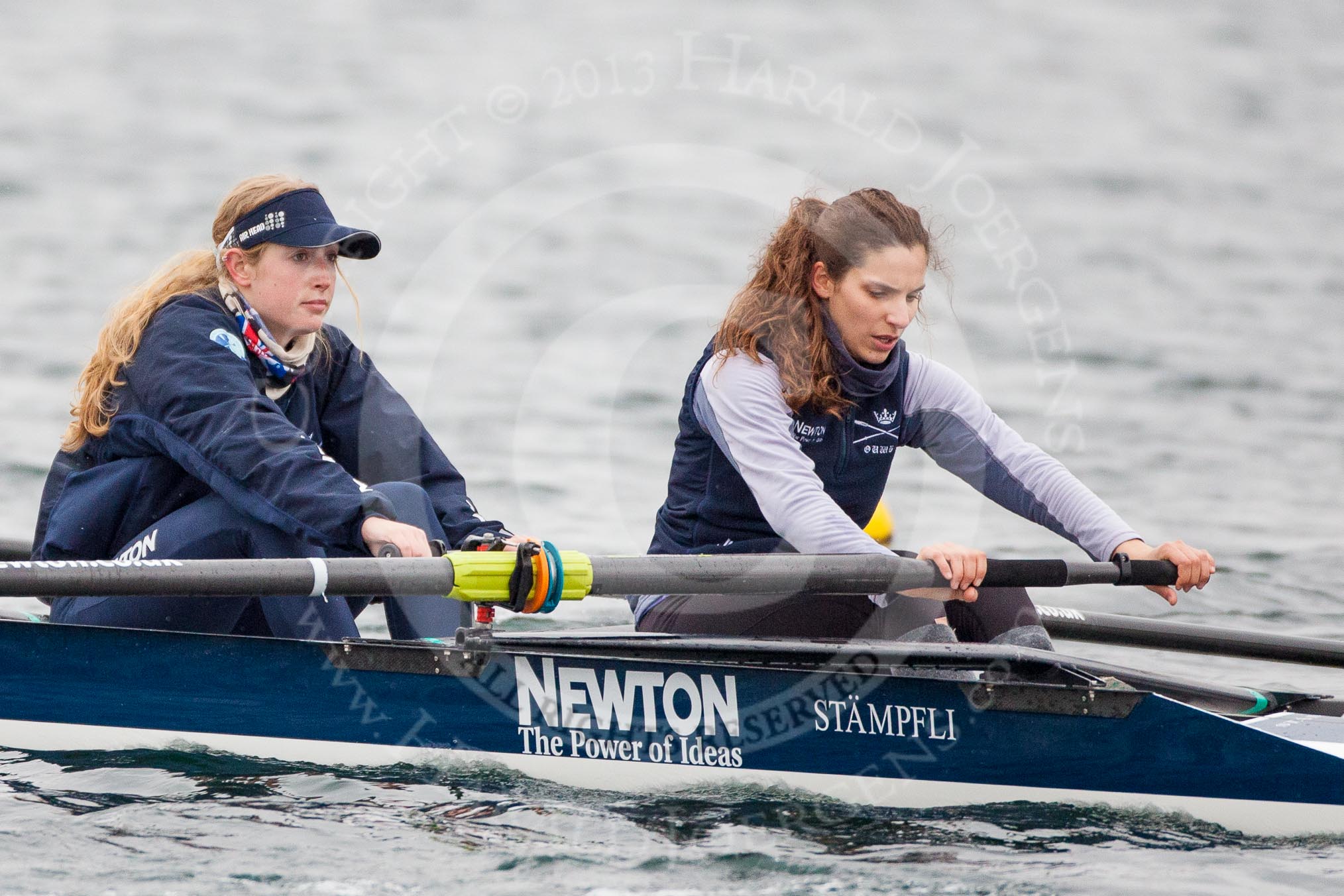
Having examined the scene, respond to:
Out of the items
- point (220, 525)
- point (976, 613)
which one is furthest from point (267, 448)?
point (976, 613)

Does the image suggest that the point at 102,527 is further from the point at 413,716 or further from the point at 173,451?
the point at 413,716

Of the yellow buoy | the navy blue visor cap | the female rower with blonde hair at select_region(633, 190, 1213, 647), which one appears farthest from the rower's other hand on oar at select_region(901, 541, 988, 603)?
the yellow buoy

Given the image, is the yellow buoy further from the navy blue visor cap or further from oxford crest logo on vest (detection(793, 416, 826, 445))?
the navy blue visor cap

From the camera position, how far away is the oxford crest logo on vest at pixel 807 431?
4.20 metres

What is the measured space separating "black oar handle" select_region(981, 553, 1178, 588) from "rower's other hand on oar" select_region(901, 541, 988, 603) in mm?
45

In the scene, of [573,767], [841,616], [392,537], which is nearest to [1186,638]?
[841,616]

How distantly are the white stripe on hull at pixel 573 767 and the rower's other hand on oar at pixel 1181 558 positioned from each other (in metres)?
0.64

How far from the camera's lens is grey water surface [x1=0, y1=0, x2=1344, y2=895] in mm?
3797

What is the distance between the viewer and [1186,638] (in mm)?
4930

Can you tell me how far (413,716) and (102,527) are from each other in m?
0.96

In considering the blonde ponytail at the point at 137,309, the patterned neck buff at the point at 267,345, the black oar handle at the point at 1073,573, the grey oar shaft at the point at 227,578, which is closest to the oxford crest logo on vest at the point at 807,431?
the black oar handle at the point at 1073,573

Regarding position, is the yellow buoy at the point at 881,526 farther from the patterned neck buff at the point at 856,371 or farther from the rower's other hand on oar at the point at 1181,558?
the patterned neck buff at the point at 856,371

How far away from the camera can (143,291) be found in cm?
431

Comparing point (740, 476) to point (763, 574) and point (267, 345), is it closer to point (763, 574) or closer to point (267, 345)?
point (763, 574)
